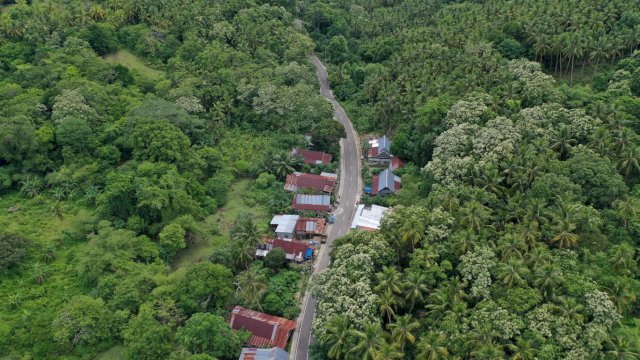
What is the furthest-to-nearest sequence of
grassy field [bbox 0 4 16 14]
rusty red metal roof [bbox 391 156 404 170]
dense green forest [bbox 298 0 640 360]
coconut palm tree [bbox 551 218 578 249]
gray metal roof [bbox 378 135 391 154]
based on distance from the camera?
1. grassy field [bbox 0 4 16 14]
2. gray metal roof [bbox 378 135 391 154]
3. rusty red metal roof [bbox 391 156 404 170]
4. coconut palm tree [bbox 551 218 578 249]
5. dense green forest [bbox 298 0 640 360]

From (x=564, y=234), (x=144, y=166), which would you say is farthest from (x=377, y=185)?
(x=144, y=166)

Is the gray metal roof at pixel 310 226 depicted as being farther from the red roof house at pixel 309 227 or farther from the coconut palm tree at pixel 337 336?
the coconut palm tree at pixel 337 336

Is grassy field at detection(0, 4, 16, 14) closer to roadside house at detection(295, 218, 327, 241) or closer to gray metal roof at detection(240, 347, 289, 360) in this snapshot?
roadside house at detection(295, 218, 327, 241)

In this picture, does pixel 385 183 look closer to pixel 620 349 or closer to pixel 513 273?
pixel 513 273

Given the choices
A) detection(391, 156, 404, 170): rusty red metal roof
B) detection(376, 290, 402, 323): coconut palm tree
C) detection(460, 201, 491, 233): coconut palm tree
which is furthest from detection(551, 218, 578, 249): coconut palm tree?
detection(391, 156, 404, 170): rusty red metal roof

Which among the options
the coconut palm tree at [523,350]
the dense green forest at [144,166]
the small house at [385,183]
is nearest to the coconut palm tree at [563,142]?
the small house at [385,183]
